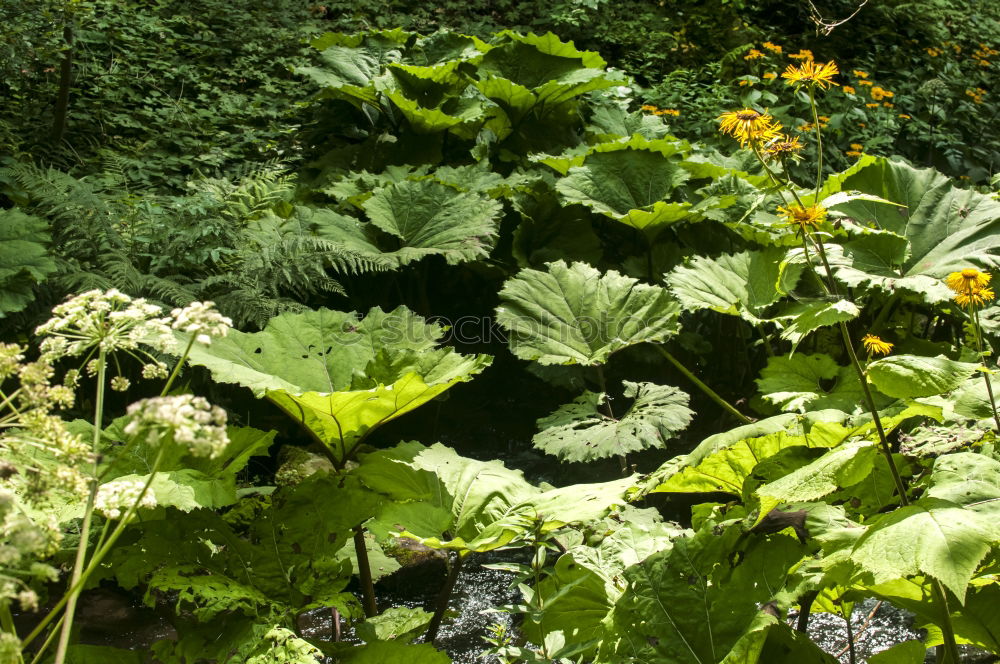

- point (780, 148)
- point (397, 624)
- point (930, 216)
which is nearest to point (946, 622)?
point (780, 148)

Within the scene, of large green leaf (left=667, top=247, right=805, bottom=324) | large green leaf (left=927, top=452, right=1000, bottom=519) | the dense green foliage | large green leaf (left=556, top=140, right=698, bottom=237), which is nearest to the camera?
large green leaf (left=927, top=452, right=1000, bottom=519)

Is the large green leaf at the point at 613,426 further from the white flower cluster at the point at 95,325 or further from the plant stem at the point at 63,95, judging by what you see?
the plant stem at the point at 63,95

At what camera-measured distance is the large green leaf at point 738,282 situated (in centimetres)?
326

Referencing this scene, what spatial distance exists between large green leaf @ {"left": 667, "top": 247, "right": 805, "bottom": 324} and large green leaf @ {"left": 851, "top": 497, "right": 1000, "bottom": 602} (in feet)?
6.46

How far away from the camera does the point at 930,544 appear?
118 cm

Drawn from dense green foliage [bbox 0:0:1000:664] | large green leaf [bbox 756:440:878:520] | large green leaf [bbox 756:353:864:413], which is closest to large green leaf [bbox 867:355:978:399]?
dense green foliage [bbox 0:0:1000:664]

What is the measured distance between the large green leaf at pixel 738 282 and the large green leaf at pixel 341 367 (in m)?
1.20

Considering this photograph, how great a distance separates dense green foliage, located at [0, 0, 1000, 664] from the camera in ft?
4.80

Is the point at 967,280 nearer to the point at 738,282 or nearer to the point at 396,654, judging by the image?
the point at 396,654

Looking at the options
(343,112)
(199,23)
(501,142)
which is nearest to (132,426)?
(501,142)

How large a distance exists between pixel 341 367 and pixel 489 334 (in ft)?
6.48

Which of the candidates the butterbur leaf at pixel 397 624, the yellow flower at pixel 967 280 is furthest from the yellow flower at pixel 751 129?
the butterbur leaf at pixel 397 624

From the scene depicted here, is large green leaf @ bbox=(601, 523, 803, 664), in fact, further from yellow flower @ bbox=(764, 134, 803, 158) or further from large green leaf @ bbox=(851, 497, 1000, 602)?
yellow flower @ bbox=(764, 134, 803, 158)

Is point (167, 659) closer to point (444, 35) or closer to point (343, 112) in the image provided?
point (343, 112)
